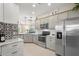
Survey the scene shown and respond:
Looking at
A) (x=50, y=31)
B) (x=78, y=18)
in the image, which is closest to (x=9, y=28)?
(x=78, y=18)

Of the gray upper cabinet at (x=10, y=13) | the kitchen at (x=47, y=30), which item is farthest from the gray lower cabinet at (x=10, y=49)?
the gray upper cabinet at (x=10, y=13)

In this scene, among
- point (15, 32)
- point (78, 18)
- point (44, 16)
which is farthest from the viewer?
point (44, 16)

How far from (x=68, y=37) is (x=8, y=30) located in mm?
2092

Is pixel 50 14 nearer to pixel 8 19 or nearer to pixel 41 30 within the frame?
pixel 41 30

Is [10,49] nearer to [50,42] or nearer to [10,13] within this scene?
[10,13]

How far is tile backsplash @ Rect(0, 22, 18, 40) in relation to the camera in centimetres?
364

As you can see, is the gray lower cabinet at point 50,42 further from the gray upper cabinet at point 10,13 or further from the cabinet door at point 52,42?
the gray upper cabinet at point 10,13

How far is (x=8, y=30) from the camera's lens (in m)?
3.98

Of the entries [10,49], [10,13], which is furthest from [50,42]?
[10,49]

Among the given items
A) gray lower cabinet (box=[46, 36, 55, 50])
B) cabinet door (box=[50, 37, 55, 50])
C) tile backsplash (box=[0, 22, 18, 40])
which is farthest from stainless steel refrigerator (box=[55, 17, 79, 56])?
tile backsplash (box=[0, 22, 18, 40])

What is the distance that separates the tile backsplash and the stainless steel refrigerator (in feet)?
5.74

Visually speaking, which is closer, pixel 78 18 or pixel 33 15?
pixel 78 18

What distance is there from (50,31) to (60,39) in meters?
2.18

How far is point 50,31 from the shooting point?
22.1ft
